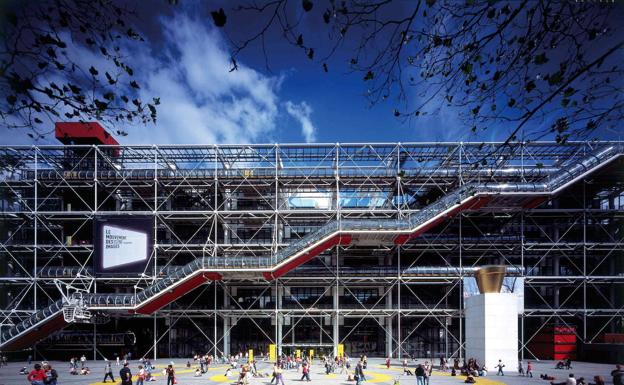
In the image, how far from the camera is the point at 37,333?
23656 millimetres

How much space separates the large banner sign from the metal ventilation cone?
1846 centimetres

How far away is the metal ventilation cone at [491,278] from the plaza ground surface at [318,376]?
3838 mm

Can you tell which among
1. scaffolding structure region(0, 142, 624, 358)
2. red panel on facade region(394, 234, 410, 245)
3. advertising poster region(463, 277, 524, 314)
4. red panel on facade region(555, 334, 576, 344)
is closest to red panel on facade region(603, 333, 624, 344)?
scaffolding structure region(0, 142, 624, 358)

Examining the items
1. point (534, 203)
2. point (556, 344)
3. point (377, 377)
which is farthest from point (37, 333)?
point (556, 344)

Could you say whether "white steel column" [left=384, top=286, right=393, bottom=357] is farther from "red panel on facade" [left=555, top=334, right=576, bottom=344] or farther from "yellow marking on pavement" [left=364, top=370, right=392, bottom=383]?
"red panel on facade" [left=555, top=334, right=576, bottom=344]

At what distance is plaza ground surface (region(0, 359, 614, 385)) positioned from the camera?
1786 cm

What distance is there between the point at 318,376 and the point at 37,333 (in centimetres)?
1552

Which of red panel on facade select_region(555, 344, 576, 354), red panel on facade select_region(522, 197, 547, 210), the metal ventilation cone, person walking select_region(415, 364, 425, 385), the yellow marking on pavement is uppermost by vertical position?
red panel on facade select_region(522, 197, 547, 210)

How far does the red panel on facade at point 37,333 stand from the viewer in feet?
76.0

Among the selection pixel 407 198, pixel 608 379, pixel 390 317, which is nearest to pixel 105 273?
pixel 390 317

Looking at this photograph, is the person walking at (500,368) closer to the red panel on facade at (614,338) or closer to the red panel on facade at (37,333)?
the red panel on facade at (614,338)

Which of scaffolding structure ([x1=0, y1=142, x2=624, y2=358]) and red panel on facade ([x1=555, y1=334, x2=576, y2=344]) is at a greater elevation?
scaffolding structure ([x1=0, y1=142, x2=624, y2=358])

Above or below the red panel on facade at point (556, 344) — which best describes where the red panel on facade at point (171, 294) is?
→ above

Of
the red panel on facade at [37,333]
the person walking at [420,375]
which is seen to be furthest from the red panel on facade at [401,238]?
the red panel on facade at [37,333]
